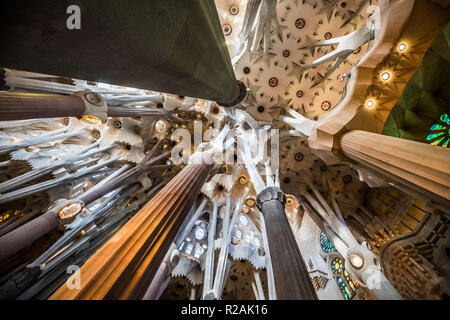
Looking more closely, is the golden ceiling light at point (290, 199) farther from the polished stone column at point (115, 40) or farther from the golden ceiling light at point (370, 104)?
the polished stone column at point (115, 40)

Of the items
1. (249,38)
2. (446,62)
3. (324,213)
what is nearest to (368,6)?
(446,62)

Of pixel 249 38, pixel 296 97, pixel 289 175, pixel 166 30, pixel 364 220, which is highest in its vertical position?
pixel 249 38

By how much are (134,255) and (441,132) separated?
1215cm

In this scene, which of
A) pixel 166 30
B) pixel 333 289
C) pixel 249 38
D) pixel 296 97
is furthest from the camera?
pixel 296 97

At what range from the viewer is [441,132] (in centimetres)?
736

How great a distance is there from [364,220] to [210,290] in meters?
9.40

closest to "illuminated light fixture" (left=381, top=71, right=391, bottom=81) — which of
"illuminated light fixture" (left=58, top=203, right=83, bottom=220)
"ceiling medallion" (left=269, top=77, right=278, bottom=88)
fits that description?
"ceiling medallion" (left=269, top=77, right=278, bottom=88)

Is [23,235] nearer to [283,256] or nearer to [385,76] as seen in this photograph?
[283,256]

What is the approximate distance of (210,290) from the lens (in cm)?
627

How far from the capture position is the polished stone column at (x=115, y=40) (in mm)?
832

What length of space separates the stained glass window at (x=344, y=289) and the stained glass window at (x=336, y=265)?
1.23 feet

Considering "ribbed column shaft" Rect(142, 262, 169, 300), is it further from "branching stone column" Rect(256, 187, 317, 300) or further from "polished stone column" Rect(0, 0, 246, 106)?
"polished stone column" Rect(0, 0, 246, 106)

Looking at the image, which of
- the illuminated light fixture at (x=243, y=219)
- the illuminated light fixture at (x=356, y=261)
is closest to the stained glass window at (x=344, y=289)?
the illuminated light fixture at (x=356, y=261)

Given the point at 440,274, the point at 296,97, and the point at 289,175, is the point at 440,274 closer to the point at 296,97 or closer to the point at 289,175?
the point at 289,175
